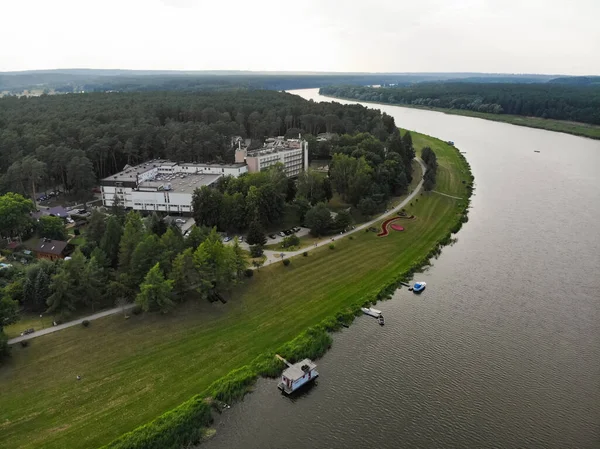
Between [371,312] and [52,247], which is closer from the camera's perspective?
[371,312]

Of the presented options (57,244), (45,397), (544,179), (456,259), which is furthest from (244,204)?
(544,179)

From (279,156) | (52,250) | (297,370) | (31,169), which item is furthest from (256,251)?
(31,169)

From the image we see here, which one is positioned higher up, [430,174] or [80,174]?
[80,174]

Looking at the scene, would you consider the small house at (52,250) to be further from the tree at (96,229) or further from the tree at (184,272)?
the tree at (184,272)

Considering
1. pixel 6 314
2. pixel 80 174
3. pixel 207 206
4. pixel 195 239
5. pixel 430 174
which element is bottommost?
pixel 6 314

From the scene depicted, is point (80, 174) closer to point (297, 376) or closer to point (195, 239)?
point (195, 239)

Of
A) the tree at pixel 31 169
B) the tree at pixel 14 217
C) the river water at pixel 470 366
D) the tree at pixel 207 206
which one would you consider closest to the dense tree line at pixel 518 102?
the river water at pixel 470 366
